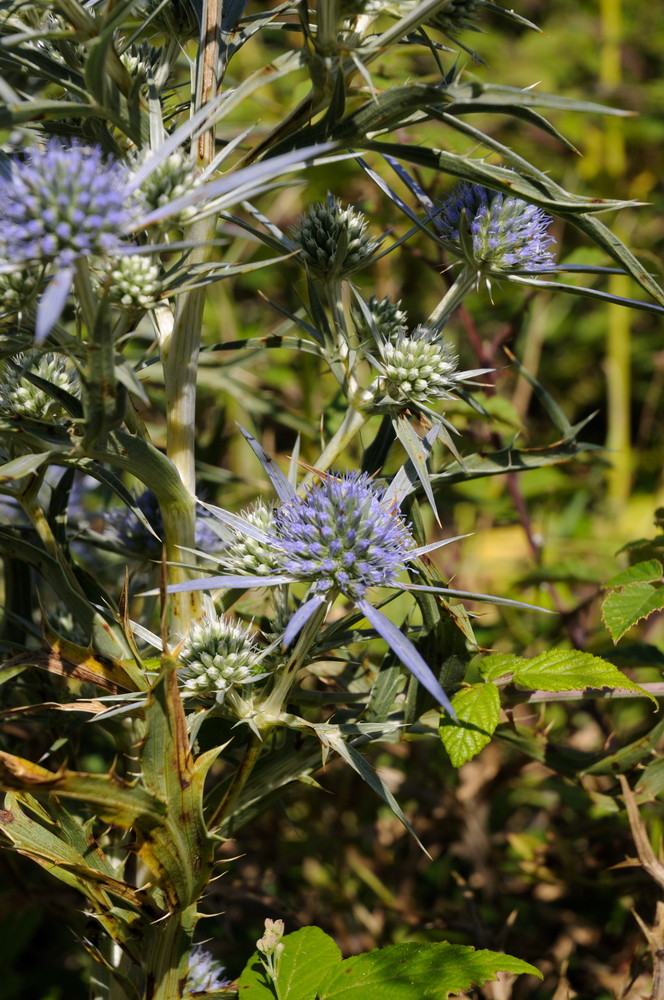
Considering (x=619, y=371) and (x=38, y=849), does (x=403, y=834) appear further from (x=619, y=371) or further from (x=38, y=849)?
(x=619, y=371)

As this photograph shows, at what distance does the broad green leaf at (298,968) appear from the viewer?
0.95 meters

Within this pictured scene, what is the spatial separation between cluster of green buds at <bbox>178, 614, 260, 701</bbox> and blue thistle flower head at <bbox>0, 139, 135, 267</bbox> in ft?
1.45

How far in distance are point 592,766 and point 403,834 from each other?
2.77 ft

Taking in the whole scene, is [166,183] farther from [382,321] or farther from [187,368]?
[382,321]

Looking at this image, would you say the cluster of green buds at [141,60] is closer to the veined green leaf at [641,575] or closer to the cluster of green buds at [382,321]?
the cluster of green buds at [382,321]

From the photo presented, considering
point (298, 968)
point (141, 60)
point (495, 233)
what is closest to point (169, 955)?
point (298, 968)

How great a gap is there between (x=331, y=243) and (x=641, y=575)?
0.74 meters

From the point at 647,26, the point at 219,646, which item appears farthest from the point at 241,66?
the point at 219,646

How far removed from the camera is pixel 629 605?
1216 mm

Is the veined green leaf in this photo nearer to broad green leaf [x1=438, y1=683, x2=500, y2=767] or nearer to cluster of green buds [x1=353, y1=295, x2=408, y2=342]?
broad green leaf [x1=438, y1=683, x2=500, y2=767]

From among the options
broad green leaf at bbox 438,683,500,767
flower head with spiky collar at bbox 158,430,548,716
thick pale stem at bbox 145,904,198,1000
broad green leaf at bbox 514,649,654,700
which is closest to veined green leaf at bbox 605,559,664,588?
broad green leaf at bbox 514,649,654,700

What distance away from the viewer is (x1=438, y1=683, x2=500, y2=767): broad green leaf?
3.10ft

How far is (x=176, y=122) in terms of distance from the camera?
104cm

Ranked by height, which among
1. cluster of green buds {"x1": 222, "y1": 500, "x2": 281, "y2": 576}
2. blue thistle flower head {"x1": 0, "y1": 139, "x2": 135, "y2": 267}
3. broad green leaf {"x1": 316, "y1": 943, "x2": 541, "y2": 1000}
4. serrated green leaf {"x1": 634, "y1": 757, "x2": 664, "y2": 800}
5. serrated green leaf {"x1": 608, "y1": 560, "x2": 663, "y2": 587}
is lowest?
broad green leaf {"x1": 316, "y1": 943, "x2": 541, "y2": 1000}
